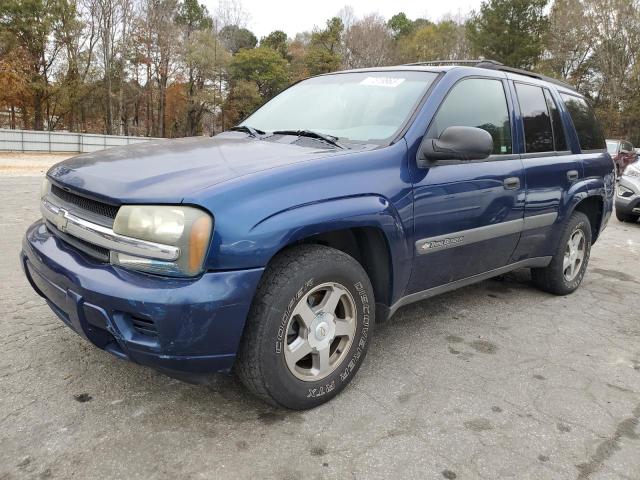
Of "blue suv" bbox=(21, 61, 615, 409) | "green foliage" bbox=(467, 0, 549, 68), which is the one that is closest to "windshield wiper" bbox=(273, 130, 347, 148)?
"blue suv" bbox=(21, 61, 615, 409)

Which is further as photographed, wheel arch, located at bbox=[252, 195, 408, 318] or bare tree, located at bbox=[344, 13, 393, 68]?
bare tree, located at bbox=[344, 13, 393, 68]

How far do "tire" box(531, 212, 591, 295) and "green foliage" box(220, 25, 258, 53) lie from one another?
43582mm

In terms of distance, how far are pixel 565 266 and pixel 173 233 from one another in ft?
11.7

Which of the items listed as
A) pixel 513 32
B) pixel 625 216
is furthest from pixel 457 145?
pixel 513 32

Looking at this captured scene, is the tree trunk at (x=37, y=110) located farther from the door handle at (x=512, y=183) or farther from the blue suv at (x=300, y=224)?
the door handle at (x=512, y=183)

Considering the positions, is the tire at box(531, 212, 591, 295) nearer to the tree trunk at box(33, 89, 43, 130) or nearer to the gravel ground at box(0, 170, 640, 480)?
the gravel ground at box(0, 170, 640, 480)

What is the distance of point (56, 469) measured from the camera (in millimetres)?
1982

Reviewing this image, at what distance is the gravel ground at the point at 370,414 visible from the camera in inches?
82.2

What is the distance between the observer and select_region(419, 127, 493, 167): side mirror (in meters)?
2.73

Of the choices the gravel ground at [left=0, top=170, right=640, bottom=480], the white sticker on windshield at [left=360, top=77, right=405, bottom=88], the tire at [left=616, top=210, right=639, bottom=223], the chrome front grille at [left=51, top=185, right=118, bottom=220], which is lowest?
the gravel ground at [left=0, top=170, right=640, bottom=480]

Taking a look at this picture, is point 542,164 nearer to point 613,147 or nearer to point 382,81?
point 382,81

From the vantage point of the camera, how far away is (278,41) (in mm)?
50969

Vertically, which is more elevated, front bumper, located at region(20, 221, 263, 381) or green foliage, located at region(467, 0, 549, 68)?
green foliage, located at region(467, 0, 549, 68)

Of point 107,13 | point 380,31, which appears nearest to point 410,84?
point 107,13
